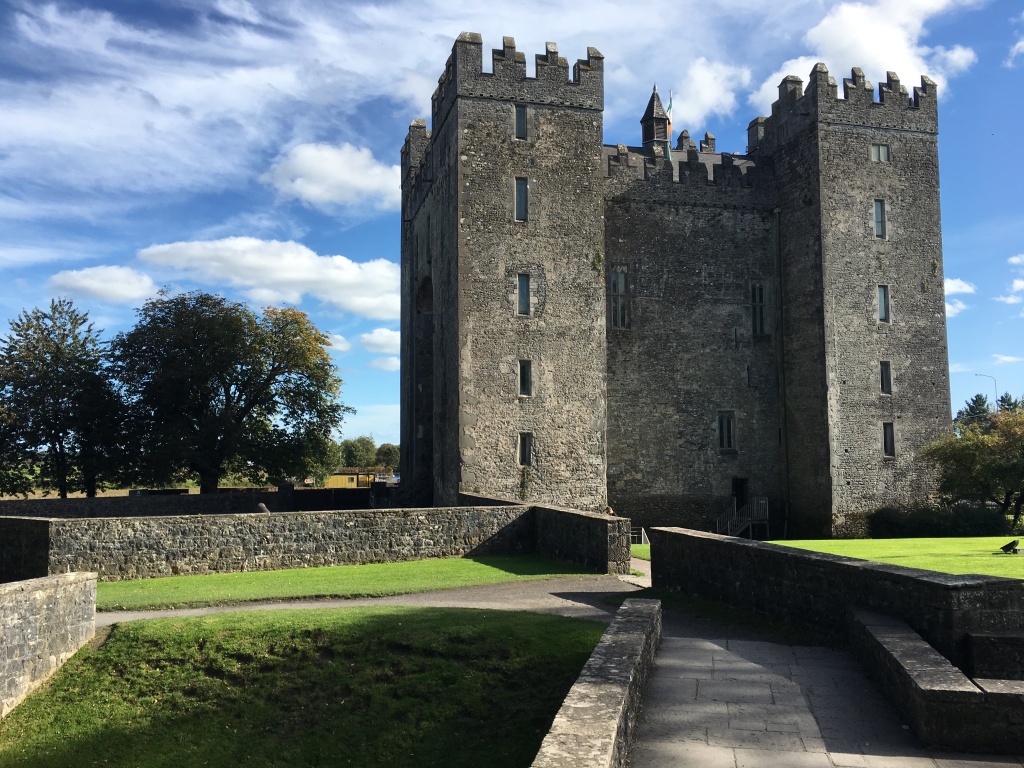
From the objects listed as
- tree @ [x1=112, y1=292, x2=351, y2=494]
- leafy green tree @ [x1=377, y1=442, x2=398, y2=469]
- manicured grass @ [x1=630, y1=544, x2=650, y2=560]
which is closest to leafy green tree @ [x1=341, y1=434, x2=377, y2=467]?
leafy green tree @ [x1=377, y1=442, x2=398, y2=469]

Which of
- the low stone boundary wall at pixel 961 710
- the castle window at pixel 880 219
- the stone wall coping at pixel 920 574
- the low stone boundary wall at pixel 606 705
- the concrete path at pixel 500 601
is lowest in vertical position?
the concrete path at pixel 500 601

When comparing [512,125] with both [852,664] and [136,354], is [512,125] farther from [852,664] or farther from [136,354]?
[852,664]

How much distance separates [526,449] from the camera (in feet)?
83.0

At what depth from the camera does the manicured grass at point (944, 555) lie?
1319 cm

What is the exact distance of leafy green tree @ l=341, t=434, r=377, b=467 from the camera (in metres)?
95.6

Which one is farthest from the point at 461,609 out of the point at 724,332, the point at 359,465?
the point at 359,465

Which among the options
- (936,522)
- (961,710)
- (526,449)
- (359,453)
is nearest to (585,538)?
(526,449)

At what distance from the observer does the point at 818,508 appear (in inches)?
1073

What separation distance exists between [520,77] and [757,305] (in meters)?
11.0

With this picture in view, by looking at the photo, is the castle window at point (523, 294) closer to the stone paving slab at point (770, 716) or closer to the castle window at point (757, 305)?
the castle window at point (757, 305)

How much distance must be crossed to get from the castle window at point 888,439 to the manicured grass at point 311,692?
1963cm

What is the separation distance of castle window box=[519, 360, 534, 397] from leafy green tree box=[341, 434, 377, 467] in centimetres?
6806

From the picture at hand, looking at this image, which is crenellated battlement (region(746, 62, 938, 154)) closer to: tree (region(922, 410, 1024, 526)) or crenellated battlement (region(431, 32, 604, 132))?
crenellated battlement (region(431, 32, 604, 132))

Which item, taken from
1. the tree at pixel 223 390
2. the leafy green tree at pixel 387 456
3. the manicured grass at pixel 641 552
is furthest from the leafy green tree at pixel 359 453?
the manicured grass at pixel 641 552
